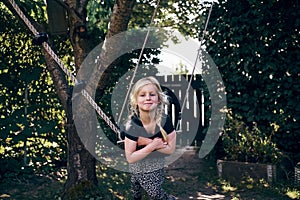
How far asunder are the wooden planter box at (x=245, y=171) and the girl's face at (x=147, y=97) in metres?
3.49

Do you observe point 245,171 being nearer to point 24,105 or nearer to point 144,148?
point 24,105

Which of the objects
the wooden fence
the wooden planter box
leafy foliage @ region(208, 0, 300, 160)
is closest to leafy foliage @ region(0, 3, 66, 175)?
the wooden fence

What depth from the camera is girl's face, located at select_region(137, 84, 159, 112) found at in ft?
8.12

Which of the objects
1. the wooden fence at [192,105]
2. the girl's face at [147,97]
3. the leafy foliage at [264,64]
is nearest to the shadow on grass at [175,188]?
the leafy foliage at [264,64]

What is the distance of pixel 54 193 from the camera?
16.2 ft

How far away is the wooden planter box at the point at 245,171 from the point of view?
5516 mm

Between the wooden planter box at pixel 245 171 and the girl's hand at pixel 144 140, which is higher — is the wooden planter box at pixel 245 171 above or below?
below

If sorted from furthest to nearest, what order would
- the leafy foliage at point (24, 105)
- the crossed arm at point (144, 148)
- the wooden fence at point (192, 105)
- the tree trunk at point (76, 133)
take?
1. the wooden fence at point (192, 105)
2. the leafy foliage at point (24, 105)
3. the tree trunk at point (76, 133)
4. the crossed arm at point (144, 148)

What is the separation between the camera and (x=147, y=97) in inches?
97.3

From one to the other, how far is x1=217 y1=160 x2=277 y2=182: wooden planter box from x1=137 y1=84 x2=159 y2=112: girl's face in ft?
11.4

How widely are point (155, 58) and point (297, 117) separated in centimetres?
257

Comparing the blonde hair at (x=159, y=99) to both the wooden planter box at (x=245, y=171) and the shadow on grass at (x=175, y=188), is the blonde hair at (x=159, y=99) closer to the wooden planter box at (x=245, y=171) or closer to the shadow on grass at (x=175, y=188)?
the shadow on grass at (x=175, y=188)

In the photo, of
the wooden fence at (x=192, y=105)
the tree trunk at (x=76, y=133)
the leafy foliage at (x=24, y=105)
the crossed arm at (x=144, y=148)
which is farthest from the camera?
the wooden fence at (x=192, y=105)

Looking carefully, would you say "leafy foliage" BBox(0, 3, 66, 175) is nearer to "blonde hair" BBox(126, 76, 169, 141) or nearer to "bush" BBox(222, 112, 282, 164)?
"bush" BBox(222, 112, 282, 164)
